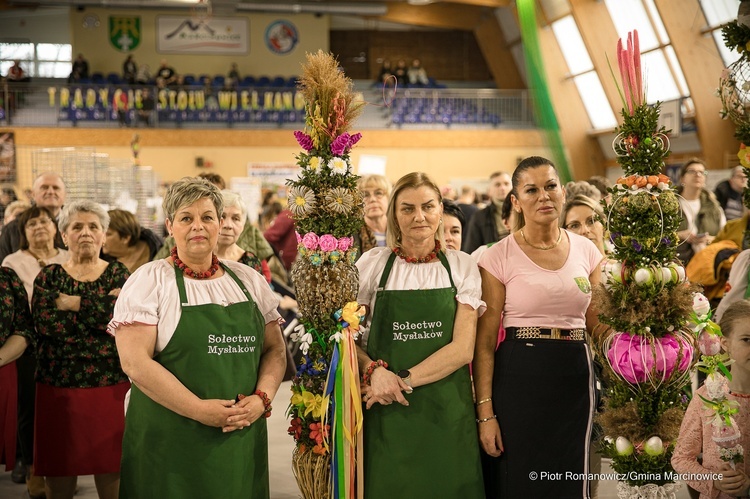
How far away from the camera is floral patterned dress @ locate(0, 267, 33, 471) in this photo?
3.62 m

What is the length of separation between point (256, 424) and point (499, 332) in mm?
1020

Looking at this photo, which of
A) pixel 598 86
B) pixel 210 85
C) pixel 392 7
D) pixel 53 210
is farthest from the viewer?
pixel 392 7

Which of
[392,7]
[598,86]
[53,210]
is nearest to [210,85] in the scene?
[392,7]

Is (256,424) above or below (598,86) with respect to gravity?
below

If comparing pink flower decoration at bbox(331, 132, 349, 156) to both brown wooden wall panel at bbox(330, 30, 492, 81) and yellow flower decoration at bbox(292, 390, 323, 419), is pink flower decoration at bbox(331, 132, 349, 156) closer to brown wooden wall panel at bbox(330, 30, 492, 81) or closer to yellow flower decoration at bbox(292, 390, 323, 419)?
yellow flower decoration at bbox(292, 390, 323, 419)

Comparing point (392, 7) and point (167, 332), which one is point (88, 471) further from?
point (392, 7)

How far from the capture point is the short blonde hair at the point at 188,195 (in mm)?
2807

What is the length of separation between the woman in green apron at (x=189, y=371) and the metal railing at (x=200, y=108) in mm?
16354

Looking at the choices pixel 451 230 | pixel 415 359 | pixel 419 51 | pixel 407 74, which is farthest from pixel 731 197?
pixel 419 51

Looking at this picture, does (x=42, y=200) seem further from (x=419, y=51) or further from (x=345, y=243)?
(x=419, y=51)

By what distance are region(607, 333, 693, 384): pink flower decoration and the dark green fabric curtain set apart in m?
3.03

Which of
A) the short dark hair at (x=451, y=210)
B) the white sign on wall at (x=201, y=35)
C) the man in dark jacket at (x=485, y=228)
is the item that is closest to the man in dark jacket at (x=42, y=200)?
the short dark hair at (x=451, y=210)

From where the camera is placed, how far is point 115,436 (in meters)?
3.71

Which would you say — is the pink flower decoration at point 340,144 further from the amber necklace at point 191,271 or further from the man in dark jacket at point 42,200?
the man in dark jacket at point 42,200
